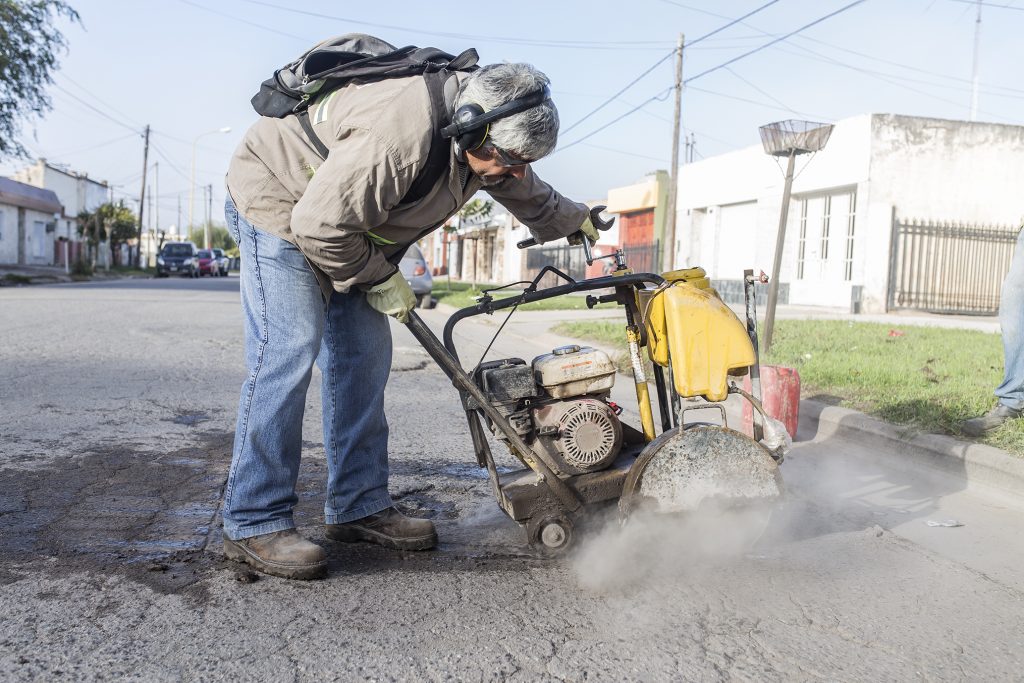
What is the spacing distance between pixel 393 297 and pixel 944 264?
15876 millimetres

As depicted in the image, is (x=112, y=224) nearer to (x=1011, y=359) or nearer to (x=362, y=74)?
(x=1011, y=359)

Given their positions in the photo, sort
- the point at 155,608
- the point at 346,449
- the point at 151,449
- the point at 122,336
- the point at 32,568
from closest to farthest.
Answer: the point at 155,608
the point at 32,568
the point at 346,449
the point at 151,449
the point at 122,336

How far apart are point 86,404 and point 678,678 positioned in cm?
419

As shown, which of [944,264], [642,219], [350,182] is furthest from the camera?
[642,219]

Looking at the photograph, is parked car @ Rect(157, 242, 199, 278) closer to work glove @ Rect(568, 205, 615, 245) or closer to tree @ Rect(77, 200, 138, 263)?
tree @ Rect(77, 200, 138, 263)

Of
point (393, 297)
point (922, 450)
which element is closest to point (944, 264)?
point (922, 450)

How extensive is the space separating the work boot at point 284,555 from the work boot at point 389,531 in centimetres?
31

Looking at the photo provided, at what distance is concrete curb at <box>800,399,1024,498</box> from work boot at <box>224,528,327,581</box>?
321 cm

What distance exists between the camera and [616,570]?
9.02 ft

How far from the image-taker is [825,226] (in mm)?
17953

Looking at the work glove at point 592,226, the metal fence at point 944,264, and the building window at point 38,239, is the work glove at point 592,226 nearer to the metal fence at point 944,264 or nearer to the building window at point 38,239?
the metal fence at point 944,264

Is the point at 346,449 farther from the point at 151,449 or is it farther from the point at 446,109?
the point at 151,449

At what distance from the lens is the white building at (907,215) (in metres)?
15.9

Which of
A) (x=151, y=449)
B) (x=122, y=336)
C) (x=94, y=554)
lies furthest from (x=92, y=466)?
(x=122, y=336)
